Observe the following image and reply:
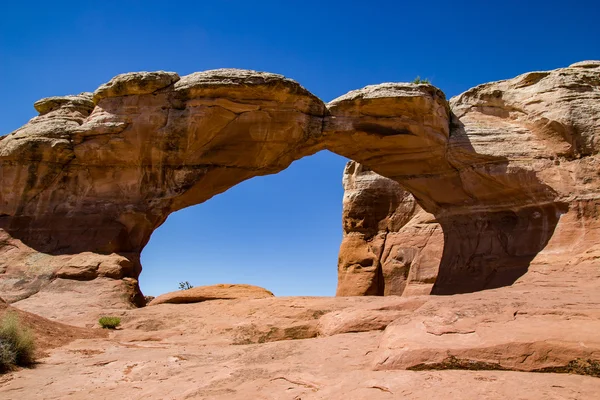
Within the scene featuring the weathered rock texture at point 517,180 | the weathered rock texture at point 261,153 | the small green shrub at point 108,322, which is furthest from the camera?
the weathered rock texture at point 261,153

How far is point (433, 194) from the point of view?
19484 mm

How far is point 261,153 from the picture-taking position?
18.2 m

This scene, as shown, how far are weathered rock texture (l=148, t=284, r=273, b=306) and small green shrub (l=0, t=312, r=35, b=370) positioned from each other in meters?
8.56

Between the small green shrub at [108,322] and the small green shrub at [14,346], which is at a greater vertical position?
the small green shrub at [14,346]

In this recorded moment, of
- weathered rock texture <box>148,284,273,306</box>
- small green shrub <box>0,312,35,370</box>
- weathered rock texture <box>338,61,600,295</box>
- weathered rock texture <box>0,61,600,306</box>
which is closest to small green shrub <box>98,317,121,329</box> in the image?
small green shrub <box>0,312,35,370</box>

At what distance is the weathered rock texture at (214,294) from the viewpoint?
1738 cm

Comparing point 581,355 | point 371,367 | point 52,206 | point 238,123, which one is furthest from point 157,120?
point 581,355

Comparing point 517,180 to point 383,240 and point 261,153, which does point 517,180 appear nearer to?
point 261,153

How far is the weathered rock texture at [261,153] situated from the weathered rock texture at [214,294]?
185 cm

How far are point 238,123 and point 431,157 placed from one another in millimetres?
6620

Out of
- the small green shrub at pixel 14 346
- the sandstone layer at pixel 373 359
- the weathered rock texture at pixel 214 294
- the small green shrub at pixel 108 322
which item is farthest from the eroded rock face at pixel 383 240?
the small green shrub at pixel 14 346

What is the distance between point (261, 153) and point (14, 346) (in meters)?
11.2

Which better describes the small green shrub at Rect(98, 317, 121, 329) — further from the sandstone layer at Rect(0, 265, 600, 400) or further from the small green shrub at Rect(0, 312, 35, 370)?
the small green shrub at Rect(0, 312, 35, 370)

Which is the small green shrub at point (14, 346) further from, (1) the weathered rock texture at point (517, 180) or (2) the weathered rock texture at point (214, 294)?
(1) the weathered rock texture at point (517, 180)
